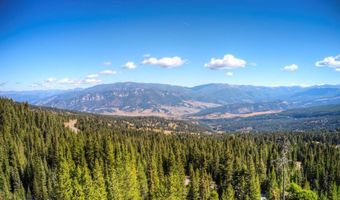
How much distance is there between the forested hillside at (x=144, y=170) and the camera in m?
101

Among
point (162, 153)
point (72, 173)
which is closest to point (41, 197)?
point (72, 173)

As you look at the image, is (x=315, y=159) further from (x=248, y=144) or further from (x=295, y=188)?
(x=295, y=188)

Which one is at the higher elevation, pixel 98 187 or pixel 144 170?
pixel 98 187

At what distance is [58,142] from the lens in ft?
530

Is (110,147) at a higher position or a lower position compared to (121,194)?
higher

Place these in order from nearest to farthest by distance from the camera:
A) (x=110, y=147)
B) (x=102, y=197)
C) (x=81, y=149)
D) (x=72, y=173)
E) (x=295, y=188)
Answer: (x=102, y=197), (x=72, y=173), (x=295, y=188), (x=110, y=147), (x=81, y=149)

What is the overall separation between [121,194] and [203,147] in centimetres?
7164

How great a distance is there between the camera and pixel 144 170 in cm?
13462

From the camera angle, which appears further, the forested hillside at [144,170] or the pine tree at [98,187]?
the forested hillside at [144,170]

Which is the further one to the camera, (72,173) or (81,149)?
(81,149)

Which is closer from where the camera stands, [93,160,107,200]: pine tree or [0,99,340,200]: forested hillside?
[93,160,107,200]: pine tree

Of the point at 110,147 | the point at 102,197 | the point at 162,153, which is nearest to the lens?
the point at 102,197

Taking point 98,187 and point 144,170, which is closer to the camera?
point 98,187

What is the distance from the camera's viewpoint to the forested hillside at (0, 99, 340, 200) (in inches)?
3974
